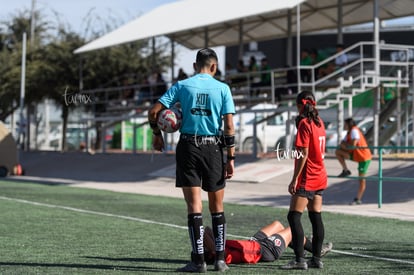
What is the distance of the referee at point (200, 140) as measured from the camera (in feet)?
28.1

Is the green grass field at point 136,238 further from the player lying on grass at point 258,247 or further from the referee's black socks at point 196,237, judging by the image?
the referee's black socks at point 196,237

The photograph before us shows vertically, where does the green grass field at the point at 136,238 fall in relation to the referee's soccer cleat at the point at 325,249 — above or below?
below

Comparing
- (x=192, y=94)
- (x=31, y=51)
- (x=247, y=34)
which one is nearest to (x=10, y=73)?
(x=31, y=51)

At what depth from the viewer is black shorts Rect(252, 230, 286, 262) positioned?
9.34 meters

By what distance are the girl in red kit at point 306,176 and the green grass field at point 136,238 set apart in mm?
239

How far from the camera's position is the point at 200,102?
857 cm

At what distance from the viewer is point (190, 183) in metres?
8.55

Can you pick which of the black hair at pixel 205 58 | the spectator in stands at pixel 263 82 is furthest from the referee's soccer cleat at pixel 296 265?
the spectator in stands at pixel 263 82

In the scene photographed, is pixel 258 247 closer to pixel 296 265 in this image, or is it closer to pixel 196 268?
pixel 296 265

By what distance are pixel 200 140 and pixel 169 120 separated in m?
0.37

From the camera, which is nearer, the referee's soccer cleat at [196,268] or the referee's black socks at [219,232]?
the referee's soccer cleat at [196,268]

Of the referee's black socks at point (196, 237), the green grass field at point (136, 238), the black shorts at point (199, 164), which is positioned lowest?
the green grass field at point (136, 238)

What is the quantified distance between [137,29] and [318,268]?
27.8 meters

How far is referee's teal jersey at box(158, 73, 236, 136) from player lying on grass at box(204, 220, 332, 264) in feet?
3.86
